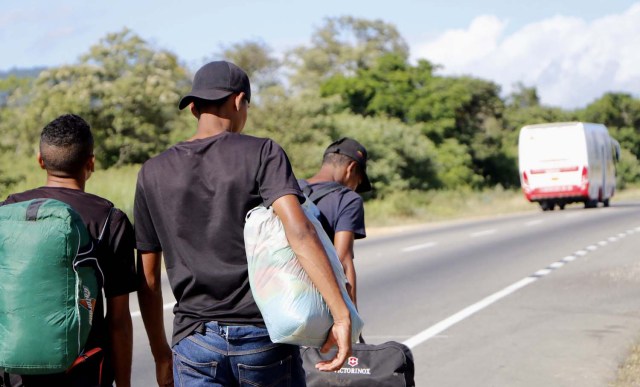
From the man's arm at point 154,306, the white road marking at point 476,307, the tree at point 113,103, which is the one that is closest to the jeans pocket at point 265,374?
the man's arm at point 154,306

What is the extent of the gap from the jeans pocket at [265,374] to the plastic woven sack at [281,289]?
9.1 inches

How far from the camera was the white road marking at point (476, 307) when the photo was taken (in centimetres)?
1068

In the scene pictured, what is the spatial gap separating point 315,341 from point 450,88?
59.6 meters

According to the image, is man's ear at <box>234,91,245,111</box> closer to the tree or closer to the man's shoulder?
the man's shoulder

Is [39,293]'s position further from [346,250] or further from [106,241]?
[346,250]

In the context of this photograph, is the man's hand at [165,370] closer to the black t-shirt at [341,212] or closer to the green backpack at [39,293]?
the green backpack at [39,293]

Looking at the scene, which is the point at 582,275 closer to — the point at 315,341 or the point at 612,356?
the point at 612,356

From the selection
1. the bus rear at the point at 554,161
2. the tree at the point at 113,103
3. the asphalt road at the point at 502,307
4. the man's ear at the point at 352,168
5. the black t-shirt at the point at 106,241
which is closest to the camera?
the black t-shirt at the point at 106,241

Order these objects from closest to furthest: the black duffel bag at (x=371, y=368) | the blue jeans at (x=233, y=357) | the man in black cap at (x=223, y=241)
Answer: the man in black cap at (x=223, y=241) → the blue jeans at (x=233, y=357) → the black duffel bag at (x=371, y=368)

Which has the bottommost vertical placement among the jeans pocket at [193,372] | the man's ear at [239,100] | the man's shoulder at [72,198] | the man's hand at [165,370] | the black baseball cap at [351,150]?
the man's hand at [165,370]

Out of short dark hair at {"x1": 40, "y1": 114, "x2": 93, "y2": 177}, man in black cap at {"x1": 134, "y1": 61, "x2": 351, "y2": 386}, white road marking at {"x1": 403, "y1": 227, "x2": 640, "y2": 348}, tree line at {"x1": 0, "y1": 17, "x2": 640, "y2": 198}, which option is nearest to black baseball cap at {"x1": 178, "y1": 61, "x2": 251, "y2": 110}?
man in black cap at {"x1": 134, "y1": 61, "x2": 351, "y2": 386}

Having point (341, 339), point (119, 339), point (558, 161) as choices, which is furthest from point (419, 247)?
point (341, 339)

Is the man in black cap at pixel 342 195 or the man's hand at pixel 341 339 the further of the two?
the man in black cap at pixel 342 195

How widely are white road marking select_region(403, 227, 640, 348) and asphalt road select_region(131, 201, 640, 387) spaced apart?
0.01 meters
